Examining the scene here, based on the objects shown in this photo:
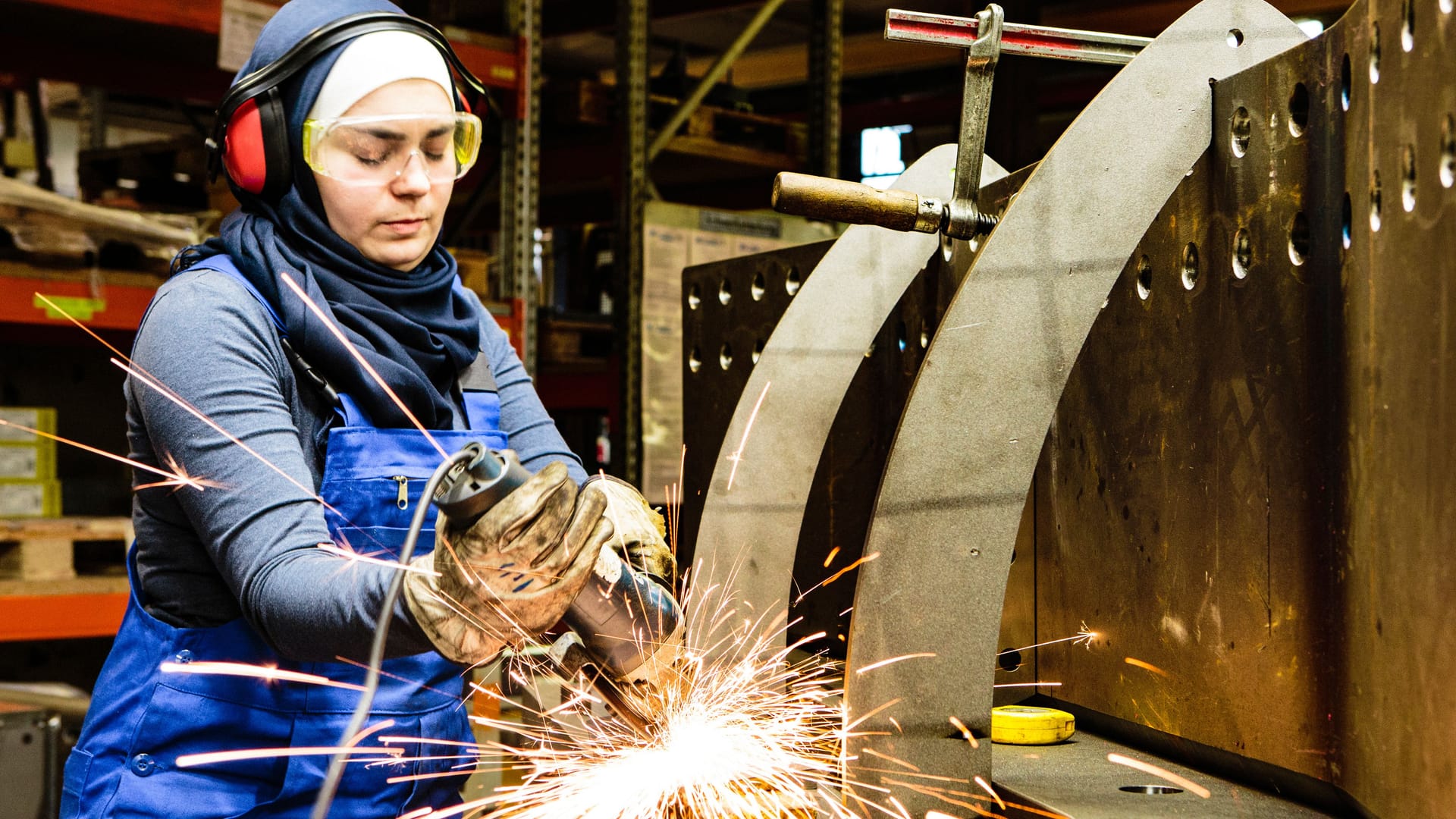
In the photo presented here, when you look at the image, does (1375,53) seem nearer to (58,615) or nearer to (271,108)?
(271,108)

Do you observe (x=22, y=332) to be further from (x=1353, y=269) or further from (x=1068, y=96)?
(x=1068, y=96)

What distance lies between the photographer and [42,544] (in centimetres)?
314

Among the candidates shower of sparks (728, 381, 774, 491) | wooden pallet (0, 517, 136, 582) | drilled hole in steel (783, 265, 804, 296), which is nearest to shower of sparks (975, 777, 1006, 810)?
shower of sparks (728, 381, 774, 491)

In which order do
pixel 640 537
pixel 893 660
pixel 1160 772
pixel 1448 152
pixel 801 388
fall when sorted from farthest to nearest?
1. pixel 801 388
2. pixel 640 537
3. pixel 1160 772
4. pixel 893 660
5. pixel 1448 152

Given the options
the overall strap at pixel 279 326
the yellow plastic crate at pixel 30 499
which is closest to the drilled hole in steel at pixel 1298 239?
the overall strap at pixel 279 326

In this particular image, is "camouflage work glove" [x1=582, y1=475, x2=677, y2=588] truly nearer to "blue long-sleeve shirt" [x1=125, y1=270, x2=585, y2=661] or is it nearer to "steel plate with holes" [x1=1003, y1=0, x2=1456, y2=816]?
"blue long-sleeve shirt" [x1=125, y1=270, x2=585, y2=661]

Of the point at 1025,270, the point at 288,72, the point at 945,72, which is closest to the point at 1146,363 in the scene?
the point at 1025,270

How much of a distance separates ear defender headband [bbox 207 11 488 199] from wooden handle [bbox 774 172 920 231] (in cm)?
44

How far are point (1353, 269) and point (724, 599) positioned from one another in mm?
944

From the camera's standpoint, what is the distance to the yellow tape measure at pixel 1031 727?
4.18 ft

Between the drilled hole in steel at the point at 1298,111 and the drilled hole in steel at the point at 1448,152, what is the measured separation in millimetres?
241

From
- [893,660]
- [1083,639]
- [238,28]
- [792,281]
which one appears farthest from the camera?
[238,28]

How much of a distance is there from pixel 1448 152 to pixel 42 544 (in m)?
3.26

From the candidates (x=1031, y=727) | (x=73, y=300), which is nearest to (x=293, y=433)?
(x=1031, y=727)
